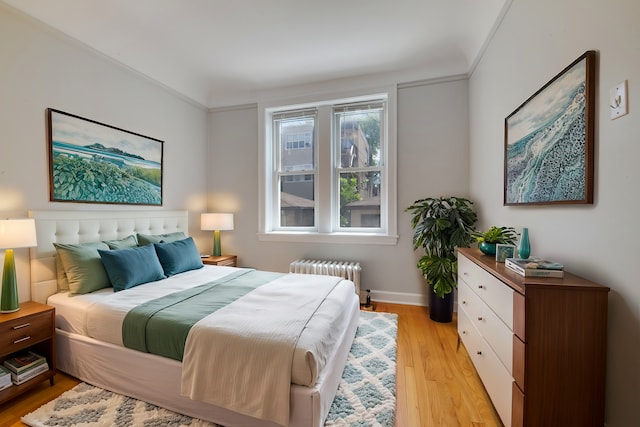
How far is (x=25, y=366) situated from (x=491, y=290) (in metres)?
2.97

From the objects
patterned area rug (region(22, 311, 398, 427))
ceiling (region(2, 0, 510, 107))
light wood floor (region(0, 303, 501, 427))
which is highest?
ceiling (region(2, 0, 510, 107))

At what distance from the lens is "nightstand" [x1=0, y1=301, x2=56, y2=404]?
1.67 m

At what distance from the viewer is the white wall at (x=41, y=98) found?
203 centimetres

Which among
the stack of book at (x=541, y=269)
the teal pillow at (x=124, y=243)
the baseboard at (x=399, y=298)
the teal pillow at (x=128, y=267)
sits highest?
the stack of book at (x=541, y=269)

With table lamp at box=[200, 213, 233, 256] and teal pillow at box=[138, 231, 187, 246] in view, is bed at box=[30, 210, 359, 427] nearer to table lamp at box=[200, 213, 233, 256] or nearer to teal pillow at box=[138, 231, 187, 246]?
teal pillow at box=[138, 231, 187, 246]

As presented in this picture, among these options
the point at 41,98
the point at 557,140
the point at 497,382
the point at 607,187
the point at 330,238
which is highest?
the point at 41,98

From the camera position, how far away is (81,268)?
217 centimetres

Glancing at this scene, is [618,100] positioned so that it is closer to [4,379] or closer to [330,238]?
[330,238]

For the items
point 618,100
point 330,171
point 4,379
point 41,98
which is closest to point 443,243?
point 330,171

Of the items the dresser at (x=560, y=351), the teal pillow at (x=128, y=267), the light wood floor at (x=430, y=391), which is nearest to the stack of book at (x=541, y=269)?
the dresser at (x=560, y=351)

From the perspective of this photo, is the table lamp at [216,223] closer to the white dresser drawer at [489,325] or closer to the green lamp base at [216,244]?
the green lamp base at [216,244]

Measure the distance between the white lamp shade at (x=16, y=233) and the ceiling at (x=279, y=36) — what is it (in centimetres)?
165

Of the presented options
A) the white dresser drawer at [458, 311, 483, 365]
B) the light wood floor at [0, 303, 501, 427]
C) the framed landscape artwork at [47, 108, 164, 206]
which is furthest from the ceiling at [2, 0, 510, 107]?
the light wood floor at [0, 303, 501, 427]

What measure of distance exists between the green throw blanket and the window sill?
5.42ft
